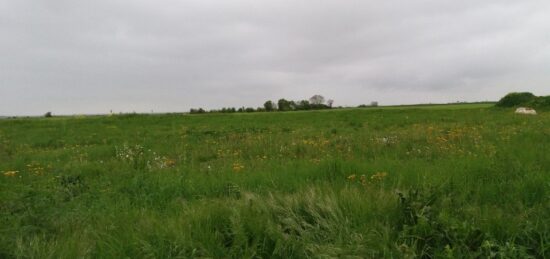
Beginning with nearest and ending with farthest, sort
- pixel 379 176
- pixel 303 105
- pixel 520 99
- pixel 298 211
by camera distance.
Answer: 1. pixel 298 211
2. pixel 379 176
3. pixel 520 99
4. pixel 303 105

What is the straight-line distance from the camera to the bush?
1284 inches

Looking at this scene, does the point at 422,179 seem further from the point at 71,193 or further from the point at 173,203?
the point at 71,193

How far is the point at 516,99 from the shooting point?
3322cm

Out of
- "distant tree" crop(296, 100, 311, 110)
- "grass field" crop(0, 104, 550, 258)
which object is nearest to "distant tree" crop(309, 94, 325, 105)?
"distant tree" crop(296, 100, 311, 110)

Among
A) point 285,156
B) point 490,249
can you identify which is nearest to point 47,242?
point 490,249

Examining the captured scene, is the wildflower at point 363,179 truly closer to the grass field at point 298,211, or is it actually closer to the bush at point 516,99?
the grass field at point 298,211

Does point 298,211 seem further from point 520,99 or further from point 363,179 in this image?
point 520,99

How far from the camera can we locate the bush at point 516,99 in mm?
32625

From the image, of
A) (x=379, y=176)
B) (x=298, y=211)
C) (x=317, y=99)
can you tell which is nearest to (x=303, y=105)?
(x=317, y=99)

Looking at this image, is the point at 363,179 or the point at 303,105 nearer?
the point at 363,179

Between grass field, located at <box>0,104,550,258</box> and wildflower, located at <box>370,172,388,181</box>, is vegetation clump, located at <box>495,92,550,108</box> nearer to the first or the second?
grass field, located at <box>0,104,550,258</box>

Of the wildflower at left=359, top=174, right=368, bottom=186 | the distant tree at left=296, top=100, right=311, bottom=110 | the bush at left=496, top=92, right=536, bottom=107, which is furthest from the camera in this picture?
the distant tree at left=296, top=100, right=311, bottom=110

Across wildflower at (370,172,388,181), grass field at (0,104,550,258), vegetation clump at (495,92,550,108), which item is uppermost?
vegetation clump at (495,92,550,108)

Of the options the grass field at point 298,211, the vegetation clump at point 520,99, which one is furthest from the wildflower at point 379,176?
the vegetation clump at point 520,99
